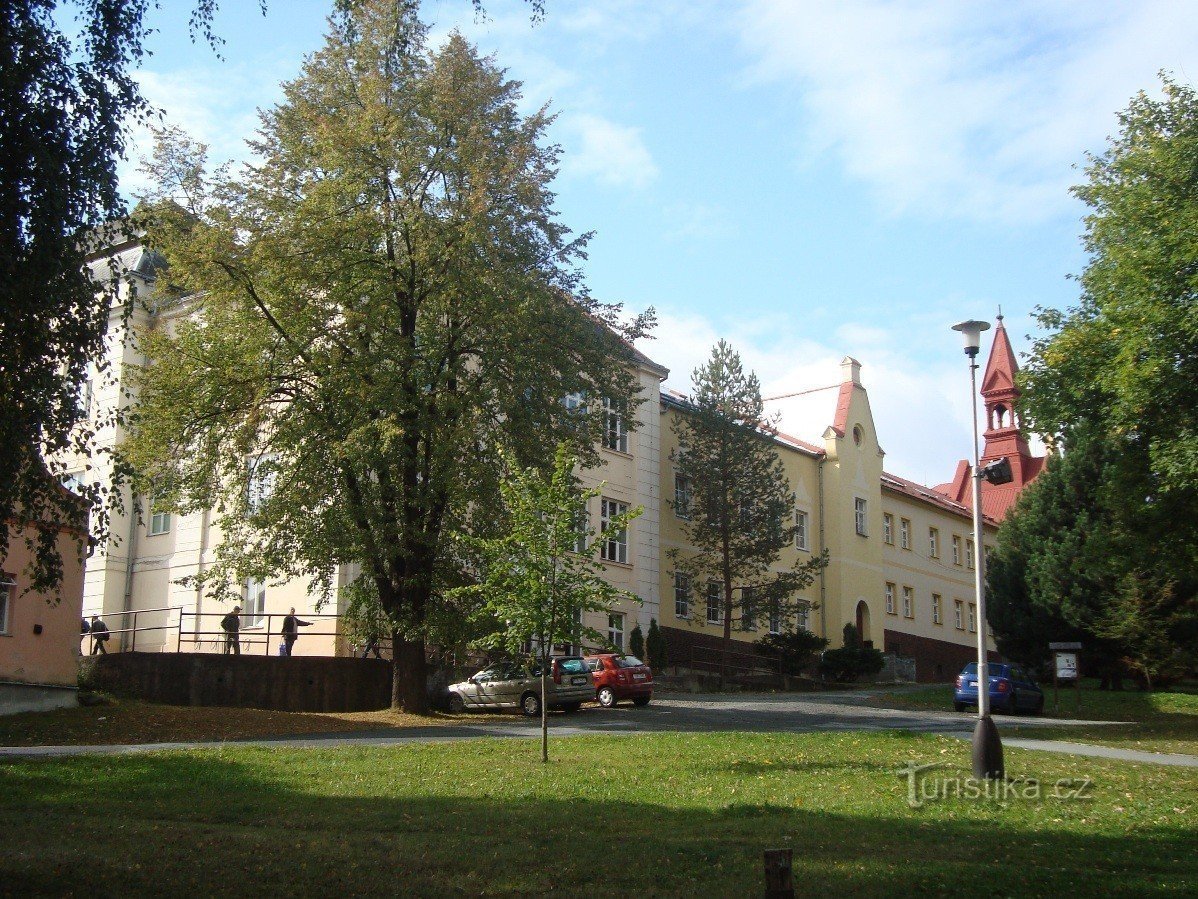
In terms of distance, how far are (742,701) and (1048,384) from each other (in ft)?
40.8

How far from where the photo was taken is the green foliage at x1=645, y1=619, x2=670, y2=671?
41.7 metres

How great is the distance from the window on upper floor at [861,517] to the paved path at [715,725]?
67.5 ft

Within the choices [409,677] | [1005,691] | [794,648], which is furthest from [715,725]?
[794,648]

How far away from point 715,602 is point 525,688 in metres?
17.7

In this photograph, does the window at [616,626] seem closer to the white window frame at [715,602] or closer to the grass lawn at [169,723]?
the white window frame at [715,602]

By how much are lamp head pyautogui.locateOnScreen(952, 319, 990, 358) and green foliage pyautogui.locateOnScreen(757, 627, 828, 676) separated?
29.2m

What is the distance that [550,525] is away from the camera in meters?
19.1

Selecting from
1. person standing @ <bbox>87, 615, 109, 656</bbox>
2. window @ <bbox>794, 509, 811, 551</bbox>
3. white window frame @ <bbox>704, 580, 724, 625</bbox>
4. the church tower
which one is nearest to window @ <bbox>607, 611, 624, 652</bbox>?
white window frame @ <bbox>704, 580, 724, 625</bbox>

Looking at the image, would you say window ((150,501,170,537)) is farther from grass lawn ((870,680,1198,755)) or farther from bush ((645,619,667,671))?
grass lawn ((870,680,1198,755))

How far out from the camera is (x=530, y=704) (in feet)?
96.2

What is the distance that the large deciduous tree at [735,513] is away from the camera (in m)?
45.4

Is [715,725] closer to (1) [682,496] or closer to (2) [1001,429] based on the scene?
(1) [682,496]

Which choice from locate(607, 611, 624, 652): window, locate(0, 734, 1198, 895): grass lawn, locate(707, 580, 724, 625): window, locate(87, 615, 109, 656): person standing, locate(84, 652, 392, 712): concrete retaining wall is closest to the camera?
locate(0, 734, 1198, 895): grass lawn

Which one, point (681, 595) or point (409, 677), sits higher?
point (681, 595)
